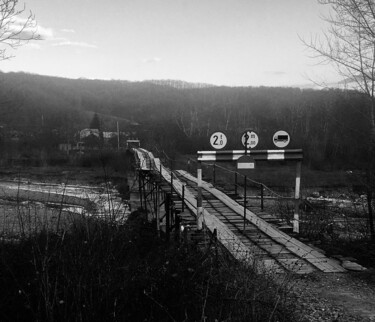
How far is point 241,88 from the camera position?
4412 inches

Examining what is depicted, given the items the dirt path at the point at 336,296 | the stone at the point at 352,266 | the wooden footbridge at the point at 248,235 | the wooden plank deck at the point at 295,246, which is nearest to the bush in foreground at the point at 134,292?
the dirt path at the point at 336,296

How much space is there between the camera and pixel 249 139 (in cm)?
857

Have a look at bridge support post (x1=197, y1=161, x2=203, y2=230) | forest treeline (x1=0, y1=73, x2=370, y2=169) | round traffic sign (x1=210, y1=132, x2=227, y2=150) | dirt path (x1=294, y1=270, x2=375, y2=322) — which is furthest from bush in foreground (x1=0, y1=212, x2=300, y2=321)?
forest treeline (x1=0, y1=73, x2=370, y2=169)

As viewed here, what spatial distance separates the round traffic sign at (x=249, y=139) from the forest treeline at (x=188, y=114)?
14.0 feet

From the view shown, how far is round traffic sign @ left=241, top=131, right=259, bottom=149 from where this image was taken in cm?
855

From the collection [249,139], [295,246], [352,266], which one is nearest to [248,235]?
[295,246]

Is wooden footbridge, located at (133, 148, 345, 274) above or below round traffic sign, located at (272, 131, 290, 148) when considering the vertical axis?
below

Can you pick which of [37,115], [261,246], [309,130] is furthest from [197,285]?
[37,115]

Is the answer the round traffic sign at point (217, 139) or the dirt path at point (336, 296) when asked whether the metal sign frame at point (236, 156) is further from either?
the dirt path at point (336, 296)

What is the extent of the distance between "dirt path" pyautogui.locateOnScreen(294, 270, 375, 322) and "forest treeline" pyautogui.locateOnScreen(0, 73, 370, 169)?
701 cm

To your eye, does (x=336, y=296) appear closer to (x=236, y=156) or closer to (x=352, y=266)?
(x=352, y=266)

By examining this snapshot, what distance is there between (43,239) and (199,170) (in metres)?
3.58

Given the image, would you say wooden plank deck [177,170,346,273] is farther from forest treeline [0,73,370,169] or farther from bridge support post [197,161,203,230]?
forest treeline [0,73,370,169]

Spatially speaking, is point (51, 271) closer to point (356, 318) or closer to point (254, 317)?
point (254, 317)
